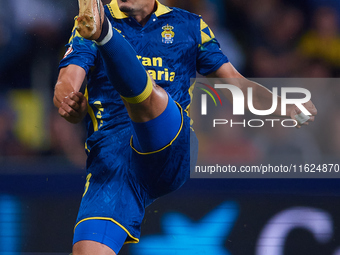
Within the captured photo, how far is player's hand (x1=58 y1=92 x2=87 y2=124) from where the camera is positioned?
1.52m

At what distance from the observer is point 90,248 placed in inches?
59.8

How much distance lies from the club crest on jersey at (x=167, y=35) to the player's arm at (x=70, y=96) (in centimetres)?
36

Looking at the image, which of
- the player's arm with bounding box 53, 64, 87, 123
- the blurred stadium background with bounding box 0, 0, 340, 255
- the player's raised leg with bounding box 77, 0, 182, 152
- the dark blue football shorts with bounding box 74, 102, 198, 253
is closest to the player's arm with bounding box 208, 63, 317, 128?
the dark blue football shorts with bounding box 74, 102, 198, 253

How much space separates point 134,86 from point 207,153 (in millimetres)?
1505

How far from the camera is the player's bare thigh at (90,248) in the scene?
1.51m

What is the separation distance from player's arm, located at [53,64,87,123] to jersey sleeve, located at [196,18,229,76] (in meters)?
0.51

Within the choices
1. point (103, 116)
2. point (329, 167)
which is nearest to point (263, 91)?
point (103, 116)

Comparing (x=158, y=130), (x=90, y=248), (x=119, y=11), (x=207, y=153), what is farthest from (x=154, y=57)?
(x=207, y=153)

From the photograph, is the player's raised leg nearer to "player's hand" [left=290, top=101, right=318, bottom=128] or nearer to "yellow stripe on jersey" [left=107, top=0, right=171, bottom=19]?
"yellow stripe on jersey" [left=107, top=0, right=171, bottom=19]

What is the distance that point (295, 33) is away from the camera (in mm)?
2840

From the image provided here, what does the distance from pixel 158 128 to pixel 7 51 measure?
67.5 inches

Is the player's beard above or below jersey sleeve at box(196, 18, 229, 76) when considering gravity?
above

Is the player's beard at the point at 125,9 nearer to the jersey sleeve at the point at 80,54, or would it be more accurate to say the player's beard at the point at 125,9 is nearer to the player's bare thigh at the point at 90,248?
the jersey sleeve at the point at 80,54

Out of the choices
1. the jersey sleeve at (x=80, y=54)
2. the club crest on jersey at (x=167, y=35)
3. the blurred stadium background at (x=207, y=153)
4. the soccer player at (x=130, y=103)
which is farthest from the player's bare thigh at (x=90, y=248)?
the blurred stadium background at (x=207, y=153)
